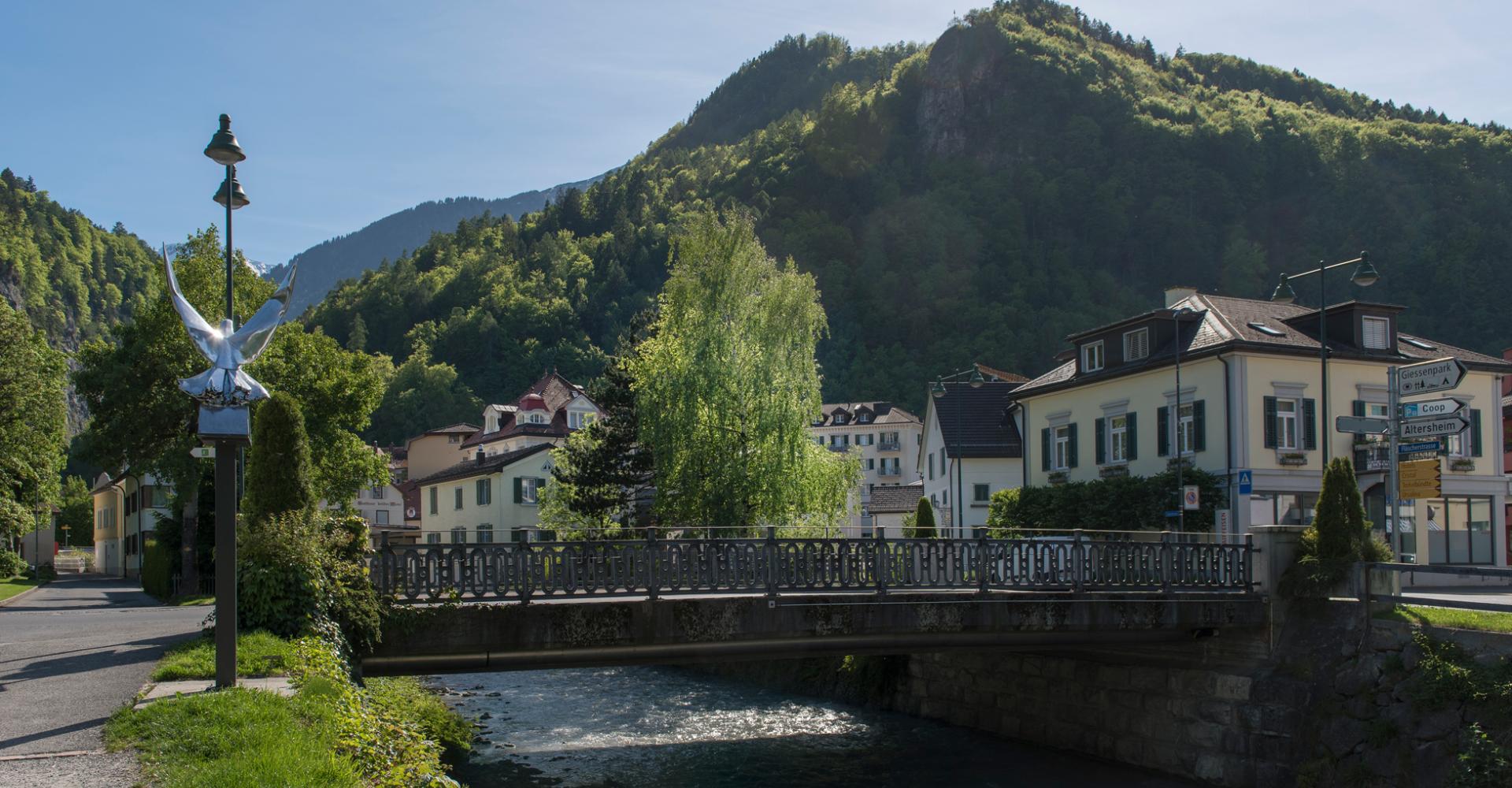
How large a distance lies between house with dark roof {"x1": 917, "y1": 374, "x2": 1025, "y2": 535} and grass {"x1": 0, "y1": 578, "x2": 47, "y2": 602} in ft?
124

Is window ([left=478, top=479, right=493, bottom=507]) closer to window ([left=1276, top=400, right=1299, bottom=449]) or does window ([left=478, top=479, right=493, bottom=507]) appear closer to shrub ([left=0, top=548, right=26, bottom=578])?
shrub ([left=0, top=548, right=26, bottom=578])

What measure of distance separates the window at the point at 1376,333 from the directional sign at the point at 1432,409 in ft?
55.2

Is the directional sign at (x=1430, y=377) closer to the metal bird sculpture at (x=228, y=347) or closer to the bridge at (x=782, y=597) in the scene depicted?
the bridge at (x=782, y=597)

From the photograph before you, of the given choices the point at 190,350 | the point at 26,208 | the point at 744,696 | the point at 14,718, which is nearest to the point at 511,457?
the point at 190,350

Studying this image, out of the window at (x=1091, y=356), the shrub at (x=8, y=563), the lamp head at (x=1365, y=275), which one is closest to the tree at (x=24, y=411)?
the shrub at (x=8, y=563)

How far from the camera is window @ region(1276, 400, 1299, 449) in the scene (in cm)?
3691

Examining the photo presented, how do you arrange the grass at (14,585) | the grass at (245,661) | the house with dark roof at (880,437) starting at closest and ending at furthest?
the grass at (245,661)
the grass at (14,585)
the house with dark roof at (880,437)

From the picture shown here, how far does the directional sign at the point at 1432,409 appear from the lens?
71.8 feet

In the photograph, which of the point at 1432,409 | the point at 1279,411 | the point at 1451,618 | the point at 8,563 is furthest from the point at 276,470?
the point at 8,563

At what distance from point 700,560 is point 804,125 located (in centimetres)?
16627

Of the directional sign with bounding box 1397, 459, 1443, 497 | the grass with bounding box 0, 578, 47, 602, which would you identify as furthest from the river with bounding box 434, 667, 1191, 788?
the grass with bounding box 0, 578, 47, 602

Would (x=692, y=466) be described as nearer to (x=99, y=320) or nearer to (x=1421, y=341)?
(x=1421, y=341)

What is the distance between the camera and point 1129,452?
41000 mm

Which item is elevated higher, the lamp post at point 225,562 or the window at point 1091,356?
the window at point 1091,356
